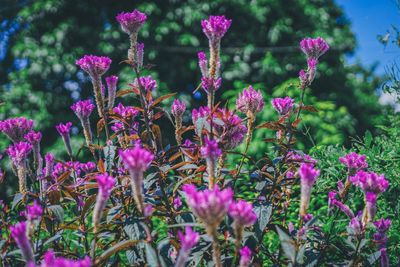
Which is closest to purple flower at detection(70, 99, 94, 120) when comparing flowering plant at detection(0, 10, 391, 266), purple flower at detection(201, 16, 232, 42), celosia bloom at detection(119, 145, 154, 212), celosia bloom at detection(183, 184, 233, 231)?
flowering plant at detection(0, 10, 391, 266)

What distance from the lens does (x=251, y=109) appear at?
160cm

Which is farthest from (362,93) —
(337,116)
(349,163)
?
(349,163)

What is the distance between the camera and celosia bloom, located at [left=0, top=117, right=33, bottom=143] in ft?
5.39

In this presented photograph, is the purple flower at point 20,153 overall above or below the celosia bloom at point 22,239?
above

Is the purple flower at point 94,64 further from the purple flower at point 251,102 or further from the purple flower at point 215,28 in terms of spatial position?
the purple flower at point 251,102

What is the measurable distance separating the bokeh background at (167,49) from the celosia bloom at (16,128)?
4896 millimetres

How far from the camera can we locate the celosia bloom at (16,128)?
1.64 m

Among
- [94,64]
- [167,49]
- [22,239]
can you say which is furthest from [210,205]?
[167,49]

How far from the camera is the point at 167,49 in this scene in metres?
7.16

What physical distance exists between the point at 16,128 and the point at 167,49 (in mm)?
5639

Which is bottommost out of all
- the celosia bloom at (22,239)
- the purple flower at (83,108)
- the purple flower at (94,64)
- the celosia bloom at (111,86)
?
the celosia bloom at (22,239)

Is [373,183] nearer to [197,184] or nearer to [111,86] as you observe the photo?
[197,184]

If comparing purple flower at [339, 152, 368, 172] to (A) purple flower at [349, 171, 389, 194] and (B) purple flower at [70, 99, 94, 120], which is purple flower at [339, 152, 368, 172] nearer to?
(A) purple flower at [349, 171, 389, 194]

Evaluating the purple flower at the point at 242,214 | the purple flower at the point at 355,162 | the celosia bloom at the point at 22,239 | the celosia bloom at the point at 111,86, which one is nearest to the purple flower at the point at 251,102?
the purple flower at the point at 355,162
